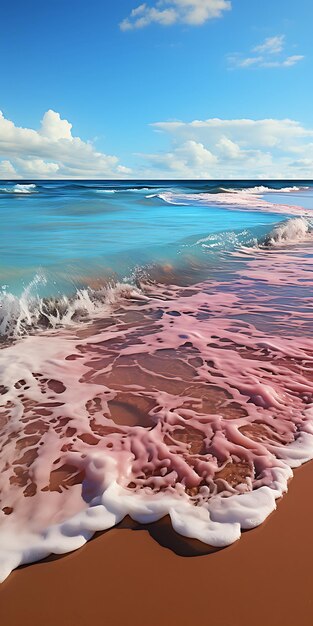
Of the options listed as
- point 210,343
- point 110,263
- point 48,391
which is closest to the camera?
point 48,391

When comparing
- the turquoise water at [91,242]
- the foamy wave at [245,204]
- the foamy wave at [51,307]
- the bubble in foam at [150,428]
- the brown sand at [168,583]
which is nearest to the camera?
the brown sand at [168,583]

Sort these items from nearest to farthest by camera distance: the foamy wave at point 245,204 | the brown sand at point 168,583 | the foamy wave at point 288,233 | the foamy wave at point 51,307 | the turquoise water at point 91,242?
the brown sand at point 168,583, the foamy wave at point 51,307, the turquoise water at point 91,242, the foamy wave at point 288,233, the foamy wave at point 245,204

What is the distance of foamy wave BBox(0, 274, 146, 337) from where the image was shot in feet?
17.2

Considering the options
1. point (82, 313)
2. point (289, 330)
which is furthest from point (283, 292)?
point (82, 313)

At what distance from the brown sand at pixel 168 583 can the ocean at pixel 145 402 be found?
0.28 feet

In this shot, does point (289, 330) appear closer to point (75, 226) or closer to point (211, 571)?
point (211, 571)

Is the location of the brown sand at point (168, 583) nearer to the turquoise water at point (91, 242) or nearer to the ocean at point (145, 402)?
the ocean at point (145, 402)

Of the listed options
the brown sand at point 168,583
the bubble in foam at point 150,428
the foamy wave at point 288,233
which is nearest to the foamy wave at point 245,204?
the foamy wave at point 288,233

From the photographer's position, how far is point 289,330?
15.9 feet

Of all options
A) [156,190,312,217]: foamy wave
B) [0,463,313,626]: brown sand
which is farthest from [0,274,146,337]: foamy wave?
[156,190,312,217]: foamy wave

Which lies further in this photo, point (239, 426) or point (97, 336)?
point (97, 336)

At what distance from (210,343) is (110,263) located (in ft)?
14.8

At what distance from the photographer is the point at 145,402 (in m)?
3.19

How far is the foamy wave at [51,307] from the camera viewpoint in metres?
5.25
